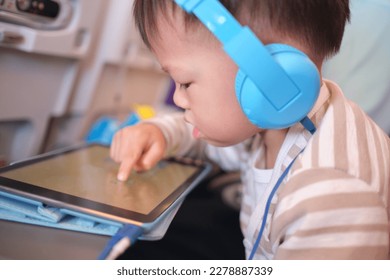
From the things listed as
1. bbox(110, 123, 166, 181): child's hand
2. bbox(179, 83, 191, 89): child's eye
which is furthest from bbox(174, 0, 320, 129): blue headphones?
bbox(110, 123, 166, 181): child's hand

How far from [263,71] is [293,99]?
55 mm

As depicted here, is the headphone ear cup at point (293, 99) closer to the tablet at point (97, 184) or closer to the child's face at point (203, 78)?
the child's face at point (203, 78)

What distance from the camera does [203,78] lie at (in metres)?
0.53

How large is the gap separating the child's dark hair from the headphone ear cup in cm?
6

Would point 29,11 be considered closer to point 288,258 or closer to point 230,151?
point 230,151

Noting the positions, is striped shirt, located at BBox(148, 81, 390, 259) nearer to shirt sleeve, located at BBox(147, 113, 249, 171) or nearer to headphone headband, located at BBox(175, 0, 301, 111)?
headphone headband, located at BBox(175, 0, 301, 111)

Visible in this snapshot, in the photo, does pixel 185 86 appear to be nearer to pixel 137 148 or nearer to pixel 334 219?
pixel 137 148

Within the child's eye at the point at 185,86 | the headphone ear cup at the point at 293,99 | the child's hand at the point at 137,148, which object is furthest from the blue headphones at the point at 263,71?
the child's hand at the point at 137,148

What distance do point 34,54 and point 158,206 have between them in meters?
0.46

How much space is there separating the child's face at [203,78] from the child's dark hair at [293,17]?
0.02 metres

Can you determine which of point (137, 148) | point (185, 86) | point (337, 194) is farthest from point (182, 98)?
point (337, 194)

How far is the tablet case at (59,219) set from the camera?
460 mm

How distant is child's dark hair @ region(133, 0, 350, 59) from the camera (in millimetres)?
470
